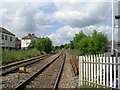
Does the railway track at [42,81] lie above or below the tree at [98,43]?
below

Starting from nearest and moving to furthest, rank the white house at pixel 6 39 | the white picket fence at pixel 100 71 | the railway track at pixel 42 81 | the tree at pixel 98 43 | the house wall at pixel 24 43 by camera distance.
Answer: the white picket fence at pixel 100 71, the railway track at pixel 42 81, the tree at pixel 98 43, the white house at pixel 6 39, the house wall at pixel 24 43

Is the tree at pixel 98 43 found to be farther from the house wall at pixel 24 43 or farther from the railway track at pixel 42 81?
the house wall at pixel 24 43

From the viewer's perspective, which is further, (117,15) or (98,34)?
(98,34)

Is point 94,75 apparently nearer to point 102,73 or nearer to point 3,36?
point 102,73

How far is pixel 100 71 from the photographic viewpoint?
10.6 metres

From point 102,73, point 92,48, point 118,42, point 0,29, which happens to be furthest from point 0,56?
point 0,29

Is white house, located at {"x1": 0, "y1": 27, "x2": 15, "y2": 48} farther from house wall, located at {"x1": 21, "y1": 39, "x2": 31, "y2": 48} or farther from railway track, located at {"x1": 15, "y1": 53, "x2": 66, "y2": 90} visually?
house wall, located at {"x1": 21, "y1": 39, "x2": 31, "y2": 48}

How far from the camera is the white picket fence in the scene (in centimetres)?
955

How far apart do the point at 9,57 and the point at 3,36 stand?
43394 millimetres

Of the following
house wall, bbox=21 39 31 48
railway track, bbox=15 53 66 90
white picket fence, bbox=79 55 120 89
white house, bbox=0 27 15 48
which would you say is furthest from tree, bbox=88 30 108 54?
house wall, bbox=21 39 31 48

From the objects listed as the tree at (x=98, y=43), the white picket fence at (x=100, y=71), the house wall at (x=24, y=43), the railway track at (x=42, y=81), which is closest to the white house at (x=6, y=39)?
the tree at (x=98, y=43)

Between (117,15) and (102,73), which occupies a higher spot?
(117,15)

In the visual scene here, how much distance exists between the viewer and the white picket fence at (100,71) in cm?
955

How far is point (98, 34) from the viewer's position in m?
30.2
